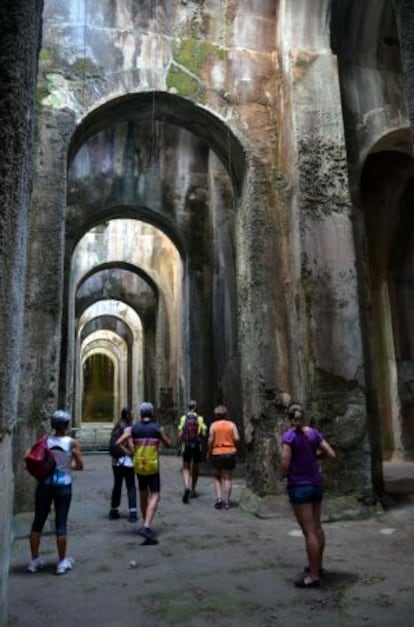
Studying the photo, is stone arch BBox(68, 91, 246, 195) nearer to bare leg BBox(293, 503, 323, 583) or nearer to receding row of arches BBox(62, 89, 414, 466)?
receding row of arches BBox(62, 89, 414, 466)

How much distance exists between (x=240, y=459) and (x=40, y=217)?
7421 mm

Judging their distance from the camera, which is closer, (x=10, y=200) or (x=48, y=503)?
(x=10, y=200)

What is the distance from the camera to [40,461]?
4.73m

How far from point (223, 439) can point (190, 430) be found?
2.97ft

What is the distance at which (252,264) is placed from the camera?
8172mm

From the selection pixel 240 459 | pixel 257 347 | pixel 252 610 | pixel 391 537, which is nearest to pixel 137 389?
pixel 240 459

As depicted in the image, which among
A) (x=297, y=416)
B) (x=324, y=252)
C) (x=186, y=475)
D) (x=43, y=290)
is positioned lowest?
(x=186, y=475)

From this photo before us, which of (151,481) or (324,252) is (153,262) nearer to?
(324,252)

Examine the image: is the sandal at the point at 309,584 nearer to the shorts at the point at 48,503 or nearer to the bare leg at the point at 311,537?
the bare leg at the point at 311,537

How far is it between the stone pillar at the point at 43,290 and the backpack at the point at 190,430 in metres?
2.59

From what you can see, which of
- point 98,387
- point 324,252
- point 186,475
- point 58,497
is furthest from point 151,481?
point 98,387

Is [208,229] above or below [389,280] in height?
above

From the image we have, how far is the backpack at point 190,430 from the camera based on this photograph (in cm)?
898

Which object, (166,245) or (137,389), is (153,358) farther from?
(166,245)
